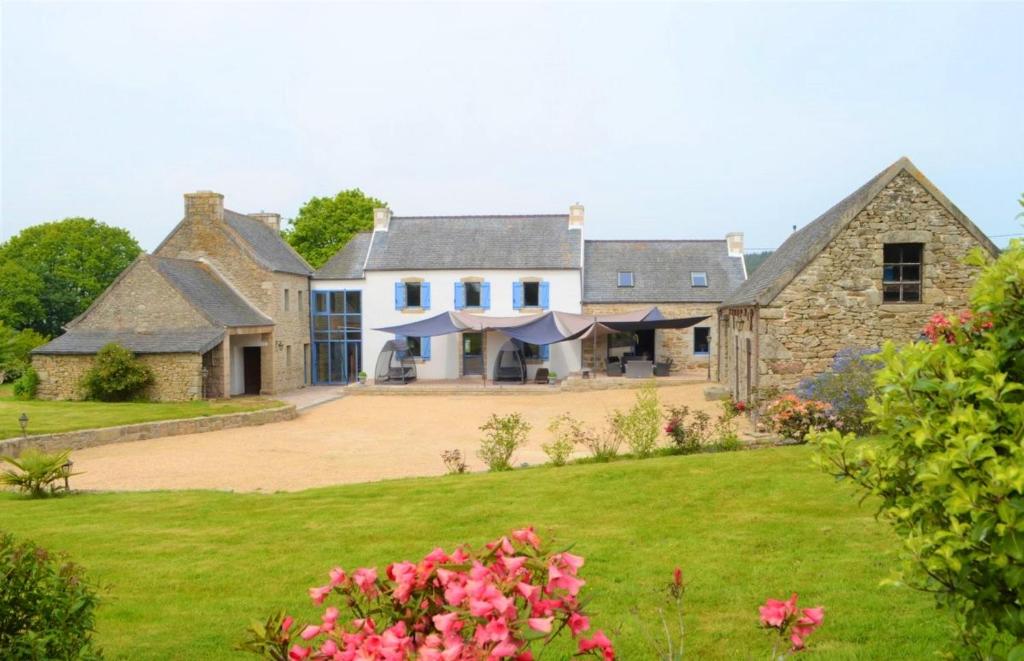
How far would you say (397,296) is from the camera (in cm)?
3297

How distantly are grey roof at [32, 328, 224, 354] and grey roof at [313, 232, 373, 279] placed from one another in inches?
344

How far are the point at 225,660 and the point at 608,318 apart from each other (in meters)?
25.7

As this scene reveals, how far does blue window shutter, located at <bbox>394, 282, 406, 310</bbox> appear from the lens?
1297 inches

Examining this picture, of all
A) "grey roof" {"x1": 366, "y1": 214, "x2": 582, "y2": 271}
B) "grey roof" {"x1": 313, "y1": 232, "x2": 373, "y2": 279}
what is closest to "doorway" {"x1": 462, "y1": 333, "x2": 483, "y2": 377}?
"grey roof" {"x1": 366, "y1": 214, "x2": 582, "y2": 271}

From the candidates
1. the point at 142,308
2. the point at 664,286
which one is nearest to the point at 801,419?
the point at 142,308

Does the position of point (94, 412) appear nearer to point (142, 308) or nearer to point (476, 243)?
point (142, 308)

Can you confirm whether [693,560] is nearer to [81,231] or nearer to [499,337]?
[499,337]

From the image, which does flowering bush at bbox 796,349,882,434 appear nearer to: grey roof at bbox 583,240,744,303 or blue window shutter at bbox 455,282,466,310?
grey roof at bbox 583,240,744,303

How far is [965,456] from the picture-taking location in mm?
2191

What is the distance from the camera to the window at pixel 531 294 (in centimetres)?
3272

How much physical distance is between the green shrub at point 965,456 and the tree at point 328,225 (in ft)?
149

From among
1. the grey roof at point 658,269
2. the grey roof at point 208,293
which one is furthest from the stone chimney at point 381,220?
the grey roof at point 658,269

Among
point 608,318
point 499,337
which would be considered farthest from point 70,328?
point 608,318

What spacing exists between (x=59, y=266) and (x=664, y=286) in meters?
35.1
